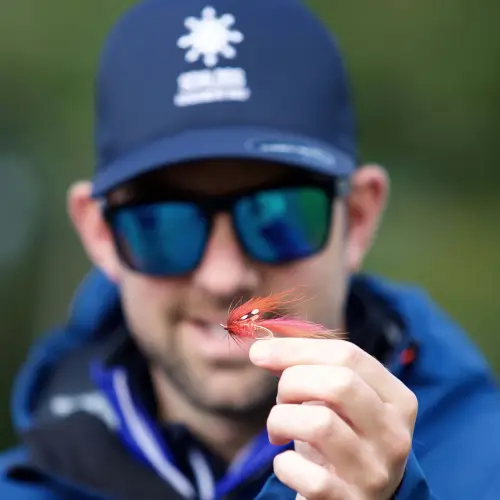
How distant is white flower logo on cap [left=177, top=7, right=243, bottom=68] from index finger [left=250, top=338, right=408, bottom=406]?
1293 millimetres

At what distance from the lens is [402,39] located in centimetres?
834

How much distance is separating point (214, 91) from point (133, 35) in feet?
1.04

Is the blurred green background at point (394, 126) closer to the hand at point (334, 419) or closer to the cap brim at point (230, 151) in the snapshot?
the cap brim at point (230, 151)

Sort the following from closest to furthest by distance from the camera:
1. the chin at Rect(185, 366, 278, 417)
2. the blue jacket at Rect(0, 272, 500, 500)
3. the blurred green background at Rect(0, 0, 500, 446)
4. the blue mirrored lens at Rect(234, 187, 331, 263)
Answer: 1. the blue jacket at Rect(0, 272, 500, 500)
2. the blue mirrored lens at Rect(234, 187, 331, 263)
3. the chin at Rect(185, 366, 278, 417)
4. the blurred green background at Rect(0, 0, 500, 446)

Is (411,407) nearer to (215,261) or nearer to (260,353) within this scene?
(260,353)

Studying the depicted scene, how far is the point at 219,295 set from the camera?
236 cm

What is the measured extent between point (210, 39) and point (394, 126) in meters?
6.15

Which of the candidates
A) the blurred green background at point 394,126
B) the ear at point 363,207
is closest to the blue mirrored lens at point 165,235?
the ear at point 363,207

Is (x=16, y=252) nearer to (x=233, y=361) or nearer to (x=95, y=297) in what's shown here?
(x=95, y=297)

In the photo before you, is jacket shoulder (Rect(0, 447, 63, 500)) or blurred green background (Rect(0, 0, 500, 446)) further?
blurred green background (Rect(0, 0, 500, 446))

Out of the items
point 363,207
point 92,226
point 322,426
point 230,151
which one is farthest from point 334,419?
point 92,226

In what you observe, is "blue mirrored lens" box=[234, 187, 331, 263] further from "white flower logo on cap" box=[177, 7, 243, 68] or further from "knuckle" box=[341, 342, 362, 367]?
"knuckle" box=[341, 342, 362, 367]

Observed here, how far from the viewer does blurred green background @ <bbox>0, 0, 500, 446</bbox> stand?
7668 millimetres

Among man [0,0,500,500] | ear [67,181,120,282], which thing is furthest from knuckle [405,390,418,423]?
ear [67,181,120,282]
